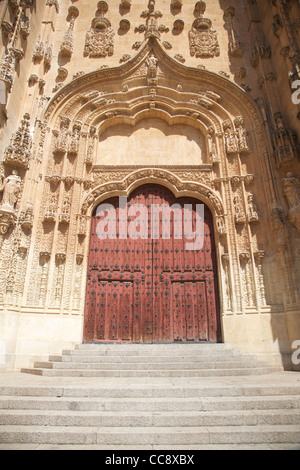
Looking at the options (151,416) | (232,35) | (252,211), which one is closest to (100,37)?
(232,35)

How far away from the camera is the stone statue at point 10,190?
7.34 meters

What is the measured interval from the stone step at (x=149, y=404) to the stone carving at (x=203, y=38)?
36.3ft

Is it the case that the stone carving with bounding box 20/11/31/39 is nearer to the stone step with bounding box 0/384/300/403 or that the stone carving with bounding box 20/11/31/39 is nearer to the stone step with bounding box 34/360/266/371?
the stone step with bounding box 34/360/266/371

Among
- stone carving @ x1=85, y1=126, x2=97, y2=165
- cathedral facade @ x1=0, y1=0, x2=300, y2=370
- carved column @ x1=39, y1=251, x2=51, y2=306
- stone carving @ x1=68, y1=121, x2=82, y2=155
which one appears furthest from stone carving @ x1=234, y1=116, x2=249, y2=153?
carved column @ x1=39, y1=251, x2=51, y2=306

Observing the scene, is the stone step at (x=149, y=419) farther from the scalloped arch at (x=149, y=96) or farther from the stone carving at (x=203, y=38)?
the stone carving at (x=203, y=38)

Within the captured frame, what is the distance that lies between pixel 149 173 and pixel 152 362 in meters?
5.56

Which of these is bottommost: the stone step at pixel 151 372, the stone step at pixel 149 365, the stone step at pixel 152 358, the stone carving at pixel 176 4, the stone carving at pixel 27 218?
the stone step at pixel 151 372

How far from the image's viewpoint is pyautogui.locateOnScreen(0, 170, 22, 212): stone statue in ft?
24.1

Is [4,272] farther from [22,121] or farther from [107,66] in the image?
[107,66]

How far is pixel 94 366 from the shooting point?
18.8ft

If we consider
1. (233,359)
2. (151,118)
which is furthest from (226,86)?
(233,359)

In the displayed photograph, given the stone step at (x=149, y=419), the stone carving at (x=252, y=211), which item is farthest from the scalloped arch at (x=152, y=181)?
the stone step at (x=149, y=419)

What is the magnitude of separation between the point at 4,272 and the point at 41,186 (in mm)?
2772

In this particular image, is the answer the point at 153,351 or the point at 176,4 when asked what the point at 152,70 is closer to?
the point at 176,4
